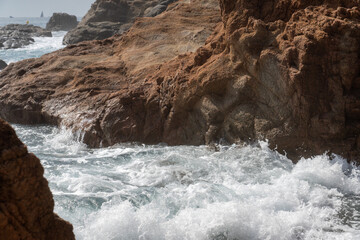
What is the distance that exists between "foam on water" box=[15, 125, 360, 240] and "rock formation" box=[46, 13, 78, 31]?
4253 cm

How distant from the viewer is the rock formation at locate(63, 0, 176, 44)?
2506 cm

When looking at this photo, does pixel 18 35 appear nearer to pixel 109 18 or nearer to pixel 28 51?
pixel 28 51

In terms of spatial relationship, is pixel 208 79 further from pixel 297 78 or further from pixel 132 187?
pixel 132 187

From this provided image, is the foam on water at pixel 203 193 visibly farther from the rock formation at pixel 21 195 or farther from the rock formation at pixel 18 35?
the rock formation at pixel 18 35

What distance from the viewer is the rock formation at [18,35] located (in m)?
29.8

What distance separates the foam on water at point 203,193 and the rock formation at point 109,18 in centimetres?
1858

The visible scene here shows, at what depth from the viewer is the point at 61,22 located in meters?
48.0

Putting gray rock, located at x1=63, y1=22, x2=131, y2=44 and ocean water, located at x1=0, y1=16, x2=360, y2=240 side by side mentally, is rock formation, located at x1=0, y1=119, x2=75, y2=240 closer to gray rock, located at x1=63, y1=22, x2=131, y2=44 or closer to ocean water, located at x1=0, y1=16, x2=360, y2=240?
ocean water, located at x1=0, y1=16, x2=360, y2=240

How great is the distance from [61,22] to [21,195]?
48.0 metres

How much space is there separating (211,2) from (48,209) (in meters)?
10.7

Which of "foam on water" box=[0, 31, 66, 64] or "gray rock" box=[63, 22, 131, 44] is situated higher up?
"gray rock" box=[63, 22, 131, 44]

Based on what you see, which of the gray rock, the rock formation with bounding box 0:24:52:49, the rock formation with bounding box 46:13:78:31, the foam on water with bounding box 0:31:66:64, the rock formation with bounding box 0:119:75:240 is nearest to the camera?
the rock formation with bounding box 0:119:75:240

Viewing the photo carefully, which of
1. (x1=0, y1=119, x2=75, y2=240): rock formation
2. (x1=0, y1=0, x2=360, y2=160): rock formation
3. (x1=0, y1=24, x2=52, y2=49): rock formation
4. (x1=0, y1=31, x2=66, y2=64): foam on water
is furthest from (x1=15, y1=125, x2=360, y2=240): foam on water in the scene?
(x1=0, y1=24, x2=52, y2=49): rock formation

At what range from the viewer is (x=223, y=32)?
7.70m
